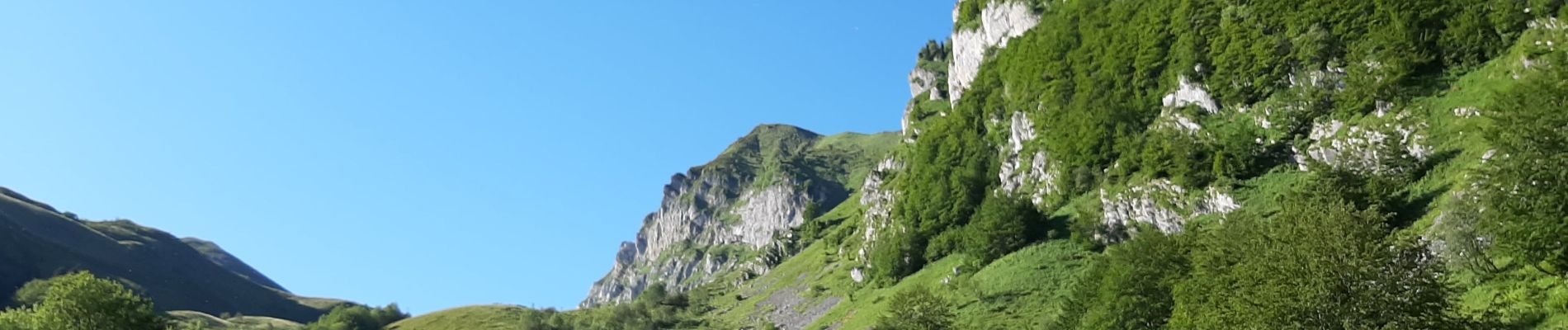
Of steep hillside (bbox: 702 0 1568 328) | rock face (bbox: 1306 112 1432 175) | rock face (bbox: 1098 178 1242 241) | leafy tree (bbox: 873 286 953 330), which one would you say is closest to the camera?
steep hillside (bbox: 702 0 1568 328)

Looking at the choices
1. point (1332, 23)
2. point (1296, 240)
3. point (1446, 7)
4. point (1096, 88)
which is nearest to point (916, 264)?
point (1096, 88)

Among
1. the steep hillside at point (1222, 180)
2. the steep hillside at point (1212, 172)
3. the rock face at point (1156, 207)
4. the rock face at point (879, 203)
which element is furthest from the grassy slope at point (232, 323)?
the rock face at point (1156, 207)

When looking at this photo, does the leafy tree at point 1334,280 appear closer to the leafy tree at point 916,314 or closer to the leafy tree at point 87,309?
the leafy tree at point 916,314

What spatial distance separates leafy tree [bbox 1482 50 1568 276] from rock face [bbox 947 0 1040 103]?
91975mm

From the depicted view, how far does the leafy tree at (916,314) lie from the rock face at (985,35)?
67590 millimetres

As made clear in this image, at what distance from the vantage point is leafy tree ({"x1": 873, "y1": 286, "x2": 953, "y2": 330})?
200 ft

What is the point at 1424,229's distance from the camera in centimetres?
4959

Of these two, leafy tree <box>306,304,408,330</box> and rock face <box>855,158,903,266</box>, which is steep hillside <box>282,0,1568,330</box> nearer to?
rock face <box>855,158,903,266</box>

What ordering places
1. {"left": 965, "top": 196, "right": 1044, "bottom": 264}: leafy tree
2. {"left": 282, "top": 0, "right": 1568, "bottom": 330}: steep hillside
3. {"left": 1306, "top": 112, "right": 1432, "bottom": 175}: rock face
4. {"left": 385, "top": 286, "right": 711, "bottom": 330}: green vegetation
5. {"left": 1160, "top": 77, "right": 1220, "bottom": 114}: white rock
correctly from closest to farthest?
1. {"left": 282, "top": 0, "right": 1568, "bottom": 330}: steep hillside
2. {"left": 1306, "top": 112, "right": 1432, "bottom": 175}: rock face
3. {"left": 1160, "top": 77, "right": 1220, "bottom": 114}: white rock
4. {"left": 965, "top": 196, "right": 1044, "bottom": 264}: leafy tree
5. {"left": 385, "top": 286, "right": 711, "bottom": 330}: green vegetation

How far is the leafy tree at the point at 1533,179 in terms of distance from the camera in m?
28.0

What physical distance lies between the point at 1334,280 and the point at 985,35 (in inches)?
4367

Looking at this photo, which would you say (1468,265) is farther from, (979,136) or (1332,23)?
(979,136)

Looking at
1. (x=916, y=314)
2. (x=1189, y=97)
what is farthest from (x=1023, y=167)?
(x=916, y=314)

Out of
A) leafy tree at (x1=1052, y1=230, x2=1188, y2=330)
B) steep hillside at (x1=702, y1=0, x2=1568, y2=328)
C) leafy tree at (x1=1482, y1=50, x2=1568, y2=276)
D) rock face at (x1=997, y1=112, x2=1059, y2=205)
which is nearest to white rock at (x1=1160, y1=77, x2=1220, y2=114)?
steep hillside at (x1=702, y1=0, x2=1568, y2=328)
